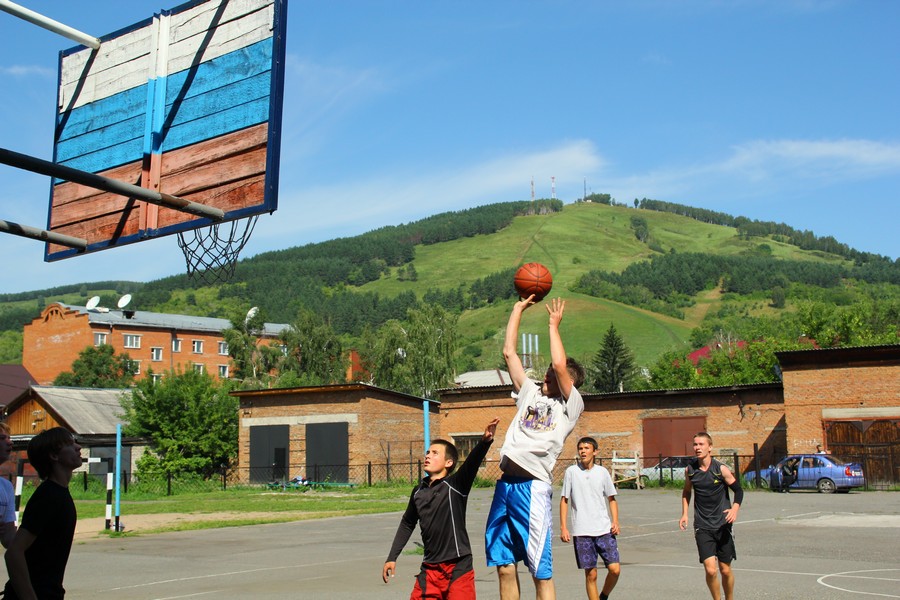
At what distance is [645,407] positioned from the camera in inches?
1617

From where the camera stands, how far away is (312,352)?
84938 millimetres

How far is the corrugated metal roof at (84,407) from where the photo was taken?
51062 mm

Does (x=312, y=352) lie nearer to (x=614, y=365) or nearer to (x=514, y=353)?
(x=614, y=365)

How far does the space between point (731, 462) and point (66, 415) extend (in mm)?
36265

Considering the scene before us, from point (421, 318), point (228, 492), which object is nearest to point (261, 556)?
point (228, 492)

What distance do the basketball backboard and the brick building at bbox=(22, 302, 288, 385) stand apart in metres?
81.9

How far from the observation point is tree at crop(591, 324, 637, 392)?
7769 cm

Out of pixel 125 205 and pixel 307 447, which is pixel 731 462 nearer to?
pixel 307 447

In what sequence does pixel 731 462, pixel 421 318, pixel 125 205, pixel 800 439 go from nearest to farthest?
1. pixel 125 205
2. pixel 800 439
3. pixel 731 462
4. pixel 421 318

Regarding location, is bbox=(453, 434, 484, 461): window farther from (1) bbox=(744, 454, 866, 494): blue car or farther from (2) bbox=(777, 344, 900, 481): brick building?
(1) bbox=(744, 454, 866, 494): blue car

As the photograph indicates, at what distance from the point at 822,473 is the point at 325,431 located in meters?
22.6

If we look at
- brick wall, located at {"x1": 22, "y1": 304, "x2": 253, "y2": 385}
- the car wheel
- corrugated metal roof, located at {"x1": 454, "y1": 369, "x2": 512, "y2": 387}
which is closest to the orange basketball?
the car wheel

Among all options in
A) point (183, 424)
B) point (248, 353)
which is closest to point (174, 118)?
point (183, 424)

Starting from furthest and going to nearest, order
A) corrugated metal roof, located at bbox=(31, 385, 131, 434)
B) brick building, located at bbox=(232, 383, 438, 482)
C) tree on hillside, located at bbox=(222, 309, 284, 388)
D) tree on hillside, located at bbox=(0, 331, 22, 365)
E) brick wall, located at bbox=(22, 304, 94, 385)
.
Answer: tree on hillside, located at bbox=(0, 331, 22, 365)
brick wall, located at bbox=(22, 304, 94, 385)
tree on hillside, located at bbox=(222, 309, 284, 388)
corrugated metal roof, located at bbox=(31, 385, 131, 434)
brick building, located at bbox=(232, 383, 438, 482)
